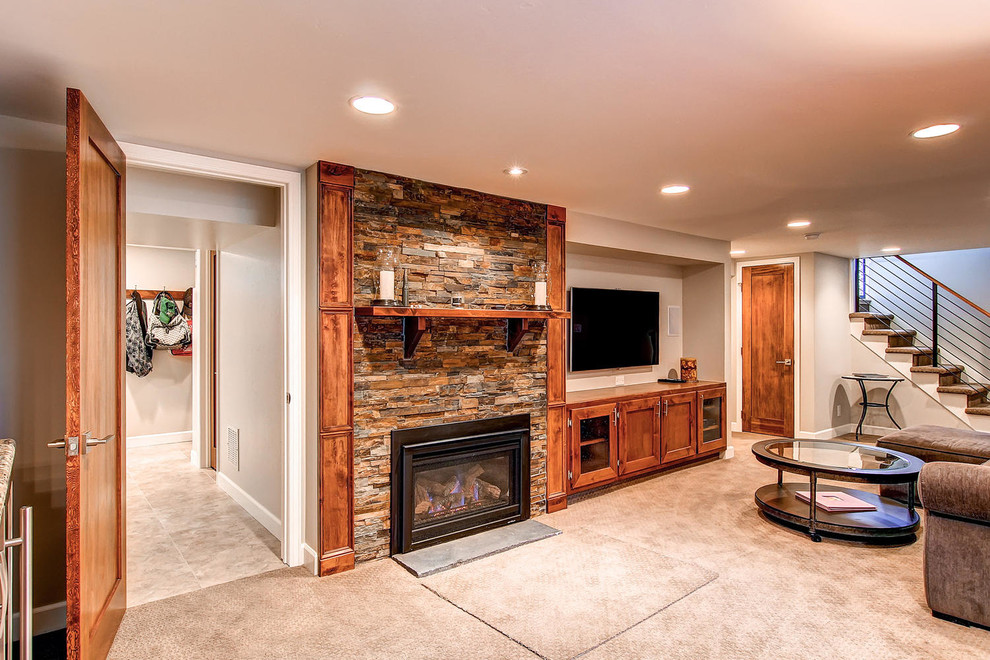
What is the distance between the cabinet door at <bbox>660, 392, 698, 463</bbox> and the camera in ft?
16.4

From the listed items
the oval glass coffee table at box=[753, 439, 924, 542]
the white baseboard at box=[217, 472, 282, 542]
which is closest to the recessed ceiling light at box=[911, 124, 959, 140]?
the oval glass coffee table at box=[753, 439, 924, 542]

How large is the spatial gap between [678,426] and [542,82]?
385 centimetres

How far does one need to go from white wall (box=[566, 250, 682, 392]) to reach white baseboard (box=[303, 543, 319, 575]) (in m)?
2.50

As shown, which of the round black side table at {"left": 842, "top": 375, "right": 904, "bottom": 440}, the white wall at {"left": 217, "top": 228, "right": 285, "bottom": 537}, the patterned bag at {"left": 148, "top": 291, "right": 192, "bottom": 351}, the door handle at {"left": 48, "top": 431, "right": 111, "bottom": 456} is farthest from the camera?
the round black side table at {"left": 842, "top": 375, "right": 904, "bottom": 440}

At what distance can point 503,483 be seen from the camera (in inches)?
151

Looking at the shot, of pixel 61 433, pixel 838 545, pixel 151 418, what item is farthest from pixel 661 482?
pixel 151 418

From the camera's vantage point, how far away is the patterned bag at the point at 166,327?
6.41m

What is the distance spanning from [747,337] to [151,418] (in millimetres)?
7077

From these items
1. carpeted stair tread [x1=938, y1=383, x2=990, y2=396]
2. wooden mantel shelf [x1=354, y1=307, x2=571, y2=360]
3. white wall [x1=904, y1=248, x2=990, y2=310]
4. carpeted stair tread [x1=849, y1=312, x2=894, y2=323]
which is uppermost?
white wall [x1=904, y1=248, x2=990, y2=310]

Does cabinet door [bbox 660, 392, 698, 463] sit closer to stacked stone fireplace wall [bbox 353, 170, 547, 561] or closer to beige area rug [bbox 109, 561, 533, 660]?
stacked stone fireplace wall [bbox 353, 170, 547, 561]

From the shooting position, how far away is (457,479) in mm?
3615

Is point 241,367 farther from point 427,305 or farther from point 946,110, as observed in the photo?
point 946,110

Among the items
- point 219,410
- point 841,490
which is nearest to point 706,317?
point 841,490

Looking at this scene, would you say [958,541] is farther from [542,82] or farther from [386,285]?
[386,285]
